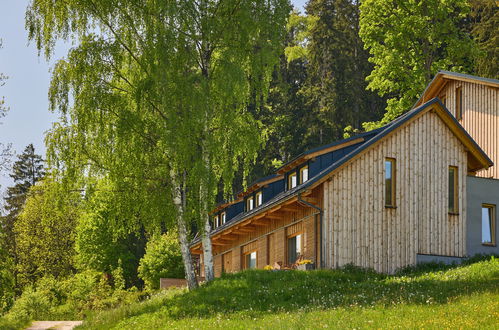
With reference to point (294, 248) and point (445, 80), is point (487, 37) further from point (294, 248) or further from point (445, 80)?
point (294, 248)

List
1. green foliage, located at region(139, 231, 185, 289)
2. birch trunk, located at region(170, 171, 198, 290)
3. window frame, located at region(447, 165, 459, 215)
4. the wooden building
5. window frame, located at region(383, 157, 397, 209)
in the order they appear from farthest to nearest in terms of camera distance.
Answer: green foliage, located at region(139, 231, 185, 289) < window frame, located at region(447, 165, 459, 215) < window frame, located at region(383, 157, 397, 209) < the wooden building < birch trunk, located at region(170, 171, 198, 290)

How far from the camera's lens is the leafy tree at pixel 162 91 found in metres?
26.3

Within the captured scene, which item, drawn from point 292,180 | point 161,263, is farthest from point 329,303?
point 161,263

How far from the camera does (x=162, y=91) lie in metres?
26.3

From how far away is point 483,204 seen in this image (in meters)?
32.1

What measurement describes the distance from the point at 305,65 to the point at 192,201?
44339 mm

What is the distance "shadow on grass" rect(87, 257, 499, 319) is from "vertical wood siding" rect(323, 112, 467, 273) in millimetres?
1481

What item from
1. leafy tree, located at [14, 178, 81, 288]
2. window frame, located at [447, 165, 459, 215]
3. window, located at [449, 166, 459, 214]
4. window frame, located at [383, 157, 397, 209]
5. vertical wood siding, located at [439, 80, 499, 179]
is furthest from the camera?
leafy tree, located at [14, 178, 81, 288]

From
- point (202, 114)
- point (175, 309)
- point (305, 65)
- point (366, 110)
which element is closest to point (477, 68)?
point (366, 110)

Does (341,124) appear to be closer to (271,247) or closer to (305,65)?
(305,65)

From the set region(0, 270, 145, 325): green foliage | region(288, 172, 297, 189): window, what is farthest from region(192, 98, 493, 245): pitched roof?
region(0, 270, 145, 325): green foliage

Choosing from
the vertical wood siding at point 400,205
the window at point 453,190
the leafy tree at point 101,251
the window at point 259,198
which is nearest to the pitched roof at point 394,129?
the vertical wood siding at point 400,205

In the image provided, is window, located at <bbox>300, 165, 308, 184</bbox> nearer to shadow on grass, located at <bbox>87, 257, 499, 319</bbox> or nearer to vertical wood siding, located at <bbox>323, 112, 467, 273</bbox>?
vertical wood siding, located at <bbox>323, 112, 467, 273</bbox>

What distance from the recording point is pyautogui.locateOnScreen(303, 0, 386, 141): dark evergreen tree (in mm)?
57562
